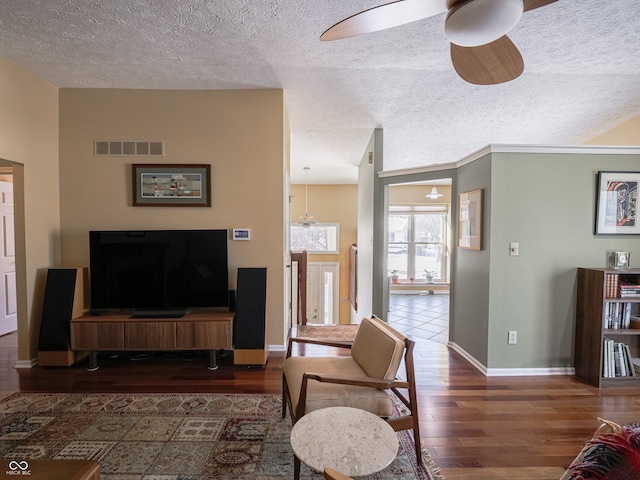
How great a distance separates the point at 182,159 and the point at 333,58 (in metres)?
1.89

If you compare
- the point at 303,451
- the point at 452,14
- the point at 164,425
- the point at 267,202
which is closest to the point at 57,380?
the point at 164,425

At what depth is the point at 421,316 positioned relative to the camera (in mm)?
5617

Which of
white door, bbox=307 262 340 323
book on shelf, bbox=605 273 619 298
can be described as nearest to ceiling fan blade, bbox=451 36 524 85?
book on shelf, bbox=605 273 619 298

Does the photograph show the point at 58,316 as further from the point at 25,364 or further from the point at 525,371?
the point at 525,371

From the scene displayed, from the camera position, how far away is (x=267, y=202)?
3.50m

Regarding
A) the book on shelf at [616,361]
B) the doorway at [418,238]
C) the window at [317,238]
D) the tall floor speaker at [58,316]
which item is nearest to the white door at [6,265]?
the tall floor speaker at [58,316]

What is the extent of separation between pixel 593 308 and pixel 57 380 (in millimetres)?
4957

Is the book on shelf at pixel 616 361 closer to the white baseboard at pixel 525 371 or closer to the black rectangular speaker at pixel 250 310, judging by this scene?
the white baseboard at pixel 525 371

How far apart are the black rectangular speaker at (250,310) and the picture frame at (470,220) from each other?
2.22 metres

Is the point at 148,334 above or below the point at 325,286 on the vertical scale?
above

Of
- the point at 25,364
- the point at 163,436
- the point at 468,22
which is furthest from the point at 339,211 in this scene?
the point at 468,22

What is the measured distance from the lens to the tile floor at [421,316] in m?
4.50

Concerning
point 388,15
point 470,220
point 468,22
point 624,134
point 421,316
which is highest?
point 624,134

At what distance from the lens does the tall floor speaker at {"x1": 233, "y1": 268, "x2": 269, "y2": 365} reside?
125 inches
